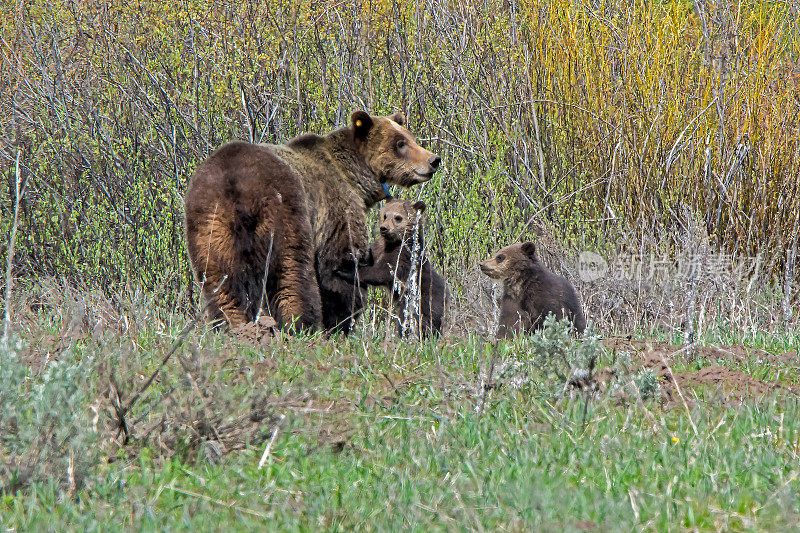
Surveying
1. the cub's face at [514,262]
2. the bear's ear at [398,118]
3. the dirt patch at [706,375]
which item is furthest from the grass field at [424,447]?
the bear's ear at [398,118]

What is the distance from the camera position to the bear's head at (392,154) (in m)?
7.83

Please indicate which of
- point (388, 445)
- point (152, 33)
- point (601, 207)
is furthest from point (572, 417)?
point (152, 33)

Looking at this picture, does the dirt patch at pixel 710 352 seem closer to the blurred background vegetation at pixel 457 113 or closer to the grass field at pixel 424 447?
the grass field at pixel 424 447

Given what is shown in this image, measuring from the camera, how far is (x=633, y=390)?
4395 mm

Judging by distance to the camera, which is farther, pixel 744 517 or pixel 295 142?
pixel 295 142

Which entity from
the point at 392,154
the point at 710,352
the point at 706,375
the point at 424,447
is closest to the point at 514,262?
the point at 392,154

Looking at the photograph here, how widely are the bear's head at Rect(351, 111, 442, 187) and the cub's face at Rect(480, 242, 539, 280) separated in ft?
3.07

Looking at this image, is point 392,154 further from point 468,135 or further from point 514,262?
point 468,135

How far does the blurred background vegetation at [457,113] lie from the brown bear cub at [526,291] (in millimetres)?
1106

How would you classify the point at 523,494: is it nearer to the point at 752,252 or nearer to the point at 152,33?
the point at 752,252

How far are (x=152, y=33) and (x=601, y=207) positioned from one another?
→ 16.6 ft

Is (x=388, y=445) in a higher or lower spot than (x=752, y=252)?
higher

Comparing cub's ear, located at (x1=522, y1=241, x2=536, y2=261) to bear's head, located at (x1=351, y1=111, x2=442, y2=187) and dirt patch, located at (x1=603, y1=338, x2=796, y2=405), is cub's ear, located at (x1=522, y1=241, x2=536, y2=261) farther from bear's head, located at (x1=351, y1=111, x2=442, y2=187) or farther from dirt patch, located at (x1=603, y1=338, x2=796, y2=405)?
dirt patch, located at (x1=603, y1=338, x2=796, y2=405)

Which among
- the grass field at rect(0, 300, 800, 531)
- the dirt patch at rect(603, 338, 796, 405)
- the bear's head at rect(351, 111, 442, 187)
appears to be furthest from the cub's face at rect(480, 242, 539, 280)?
the grass field at rect(0, 300, 800, 531)
